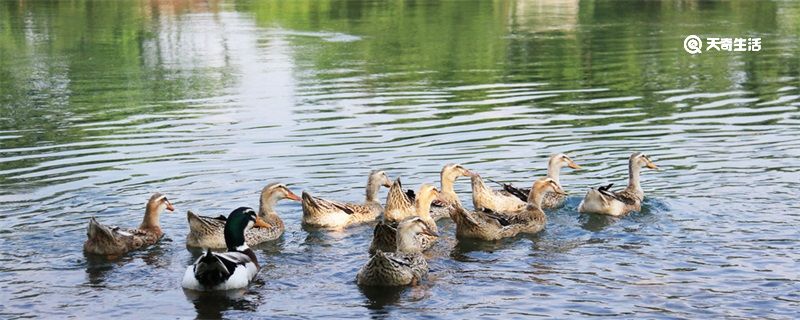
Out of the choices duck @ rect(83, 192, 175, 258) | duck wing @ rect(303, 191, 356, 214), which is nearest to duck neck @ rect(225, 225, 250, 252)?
duck @ rect(83, 192, 175, 258)

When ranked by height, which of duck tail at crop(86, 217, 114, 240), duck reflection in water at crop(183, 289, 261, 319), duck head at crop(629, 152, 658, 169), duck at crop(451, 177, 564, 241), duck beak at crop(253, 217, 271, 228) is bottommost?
duck reflection in water at crop(183, 289, 261, 319)

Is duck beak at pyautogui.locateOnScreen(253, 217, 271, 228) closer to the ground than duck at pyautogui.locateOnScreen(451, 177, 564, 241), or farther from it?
farther from it

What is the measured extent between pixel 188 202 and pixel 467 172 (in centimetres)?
439

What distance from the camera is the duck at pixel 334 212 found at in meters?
18.7

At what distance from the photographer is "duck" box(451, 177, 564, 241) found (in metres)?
17.9

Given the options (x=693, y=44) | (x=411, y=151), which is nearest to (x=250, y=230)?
(x=411, y=151)

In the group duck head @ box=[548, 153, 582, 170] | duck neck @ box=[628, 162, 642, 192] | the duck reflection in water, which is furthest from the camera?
duck head @ box=[548, 153, 582, 170]

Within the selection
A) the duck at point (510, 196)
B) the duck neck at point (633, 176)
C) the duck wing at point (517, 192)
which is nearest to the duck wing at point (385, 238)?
the duck at point (510, 196)

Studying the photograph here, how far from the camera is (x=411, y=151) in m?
24.9

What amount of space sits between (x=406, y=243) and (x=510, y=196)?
3.79m

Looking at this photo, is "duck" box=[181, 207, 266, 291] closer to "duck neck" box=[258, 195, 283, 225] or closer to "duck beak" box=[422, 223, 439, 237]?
"duck beak" box=[422, 223, 439, 237]

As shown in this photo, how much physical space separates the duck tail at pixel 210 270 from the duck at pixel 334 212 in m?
3.67

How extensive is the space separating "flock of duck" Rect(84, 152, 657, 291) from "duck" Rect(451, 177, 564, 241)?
0.04 ft

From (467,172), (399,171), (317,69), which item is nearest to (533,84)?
(317,69)
